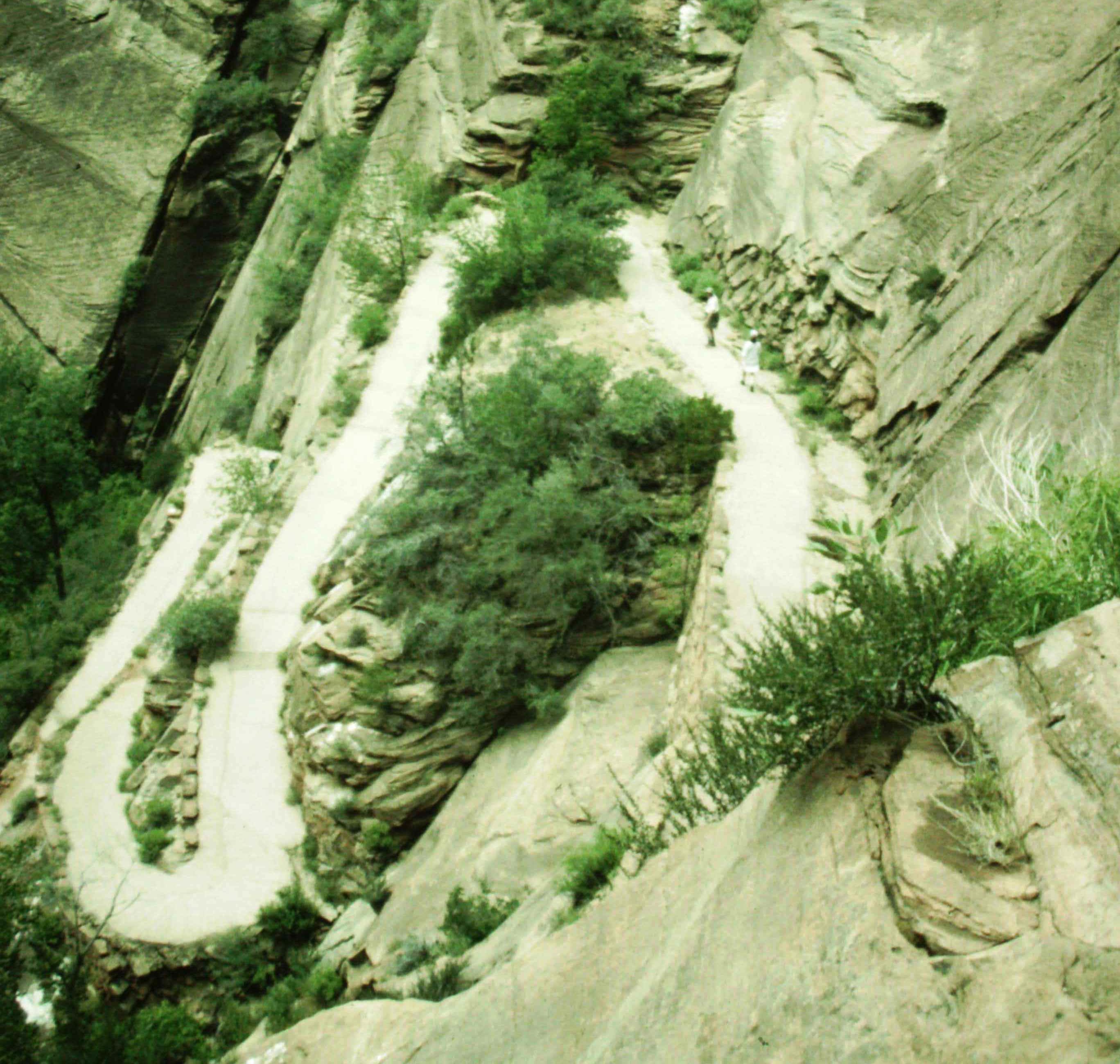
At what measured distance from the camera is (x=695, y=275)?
20328 mm

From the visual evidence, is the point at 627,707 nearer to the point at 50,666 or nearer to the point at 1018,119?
the point at 1018,119

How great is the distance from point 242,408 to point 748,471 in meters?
16.2

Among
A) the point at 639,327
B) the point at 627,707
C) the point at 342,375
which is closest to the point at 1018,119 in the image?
the point at 639,327

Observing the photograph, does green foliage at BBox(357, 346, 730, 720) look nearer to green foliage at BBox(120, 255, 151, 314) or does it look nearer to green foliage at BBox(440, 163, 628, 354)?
green foliage at BBox(440, 163, 628, 354)

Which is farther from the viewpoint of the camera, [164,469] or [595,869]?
[164,469]

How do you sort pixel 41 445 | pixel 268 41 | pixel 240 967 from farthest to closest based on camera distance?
pixel 268 41
pixel 41 445
pixel 240 967

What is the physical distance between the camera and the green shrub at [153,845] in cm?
1330

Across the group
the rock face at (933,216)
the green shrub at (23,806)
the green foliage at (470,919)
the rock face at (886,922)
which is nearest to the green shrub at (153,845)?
the green shrub at (23,806)

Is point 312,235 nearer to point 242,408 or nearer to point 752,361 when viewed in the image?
point 242,408

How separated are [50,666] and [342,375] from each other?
28.0ft

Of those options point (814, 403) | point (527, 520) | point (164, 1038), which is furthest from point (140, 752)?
point (814, 403)

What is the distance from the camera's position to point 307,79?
31953mm

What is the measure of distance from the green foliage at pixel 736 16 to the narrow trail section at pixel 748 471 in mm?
7637

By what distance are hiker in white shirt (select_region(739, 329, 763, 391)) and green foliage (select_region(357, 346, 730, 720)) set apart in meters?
2.10
